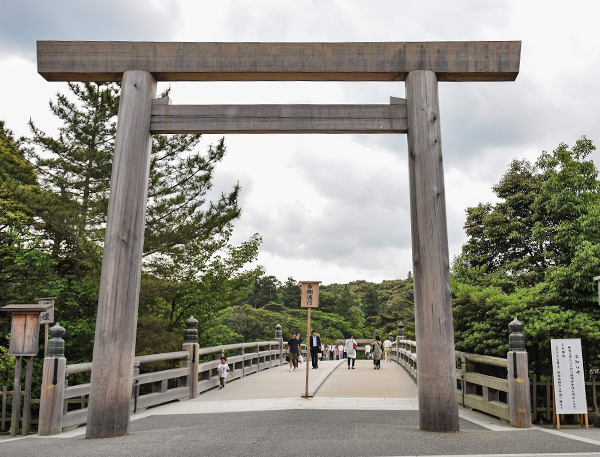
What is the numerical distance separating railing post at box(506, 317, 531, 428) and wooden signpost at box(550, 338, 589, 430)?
75cm

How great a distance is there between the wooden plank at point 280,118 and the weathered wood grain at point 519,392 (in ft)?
11.8

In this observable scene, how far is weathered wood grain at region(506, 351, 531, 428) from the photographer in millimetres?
6375

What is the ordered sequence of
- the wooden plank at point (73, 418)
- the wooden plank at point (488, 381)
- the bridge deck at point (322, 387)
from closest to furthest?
the wooden plank at point (73, 418), the wooden plank at point (488, 381), the bridge deck at point (322, 387)

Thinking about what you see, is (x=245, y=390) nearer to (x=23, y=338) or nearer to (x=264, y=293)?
(x=23, y=338)

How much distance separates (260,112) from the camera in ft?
20.2

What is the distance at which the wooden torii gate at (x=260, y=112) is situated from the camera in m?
5.63

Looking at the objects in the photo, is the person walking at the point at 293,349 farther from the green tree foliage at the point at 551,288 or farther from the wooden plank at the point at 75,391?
the wooden plank at the point at 75,391

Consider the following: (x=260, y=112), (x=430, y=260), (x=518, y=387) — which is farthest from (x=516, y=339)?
(x=260, y=112)

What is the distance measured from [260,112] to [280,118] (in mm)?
275

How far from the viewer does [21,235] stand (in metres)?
14.7

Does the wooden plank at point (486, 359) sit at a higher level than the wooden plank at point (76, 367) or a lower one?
higher

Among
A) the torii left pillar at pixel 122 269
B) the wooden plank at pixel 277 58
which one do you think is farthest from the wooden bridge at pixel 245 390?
the wooden plank at pixel 277 58

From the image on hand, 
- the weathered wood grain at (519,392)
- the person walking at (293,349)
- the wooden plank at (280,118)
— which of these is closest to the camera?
the wooden plank at (280,118)

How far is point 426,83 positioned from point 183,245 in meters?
11.1
